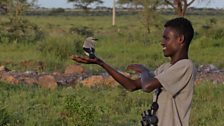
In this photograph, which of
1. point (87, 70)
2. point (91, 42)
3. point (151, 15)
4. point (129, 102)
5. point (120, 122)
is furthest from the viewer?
point (151, 15)

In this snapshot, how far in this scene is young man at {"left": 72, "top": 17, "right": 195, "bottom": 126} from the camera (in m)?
3.13

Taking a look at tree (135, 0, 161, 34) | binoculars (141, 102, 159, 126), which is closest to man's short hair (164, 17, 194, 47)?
binoculars (141, 102, 159, 126)

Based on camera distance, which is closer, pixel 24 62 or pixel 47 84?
pixel 47 84

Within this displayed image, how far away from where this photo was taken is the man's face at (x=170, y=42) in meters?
3.19

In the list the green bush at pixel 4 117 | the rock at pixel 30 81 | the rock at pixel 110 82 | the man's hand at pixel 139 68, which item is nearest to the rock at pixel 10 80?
the rock at pixel 30 81

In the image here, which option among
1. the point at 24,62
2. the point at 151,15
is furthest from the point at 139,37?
the point at 24,62

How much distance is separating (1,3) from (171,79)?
21317mm

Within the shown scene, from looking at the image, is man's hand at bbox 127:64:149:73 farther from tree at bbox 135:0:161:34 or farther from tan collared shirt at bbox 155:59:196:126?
tree at bbox 135:0:161:34

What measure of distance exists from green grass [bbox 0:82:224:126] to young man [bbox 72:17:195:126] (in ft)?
7.21

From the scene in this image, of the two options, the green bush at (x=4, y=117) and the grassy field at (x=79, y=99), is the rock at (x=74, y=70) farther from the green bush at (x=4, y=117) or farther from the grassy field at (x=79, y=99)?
the green bush at (x=4, y=117)

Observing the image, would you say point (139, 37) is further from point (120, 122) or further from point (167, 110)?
point (167, 110)

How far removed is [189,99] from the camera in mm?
3197

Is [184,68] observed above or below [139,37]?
above

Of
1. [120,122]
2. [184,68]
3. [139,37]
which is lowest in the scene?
[139,37]
